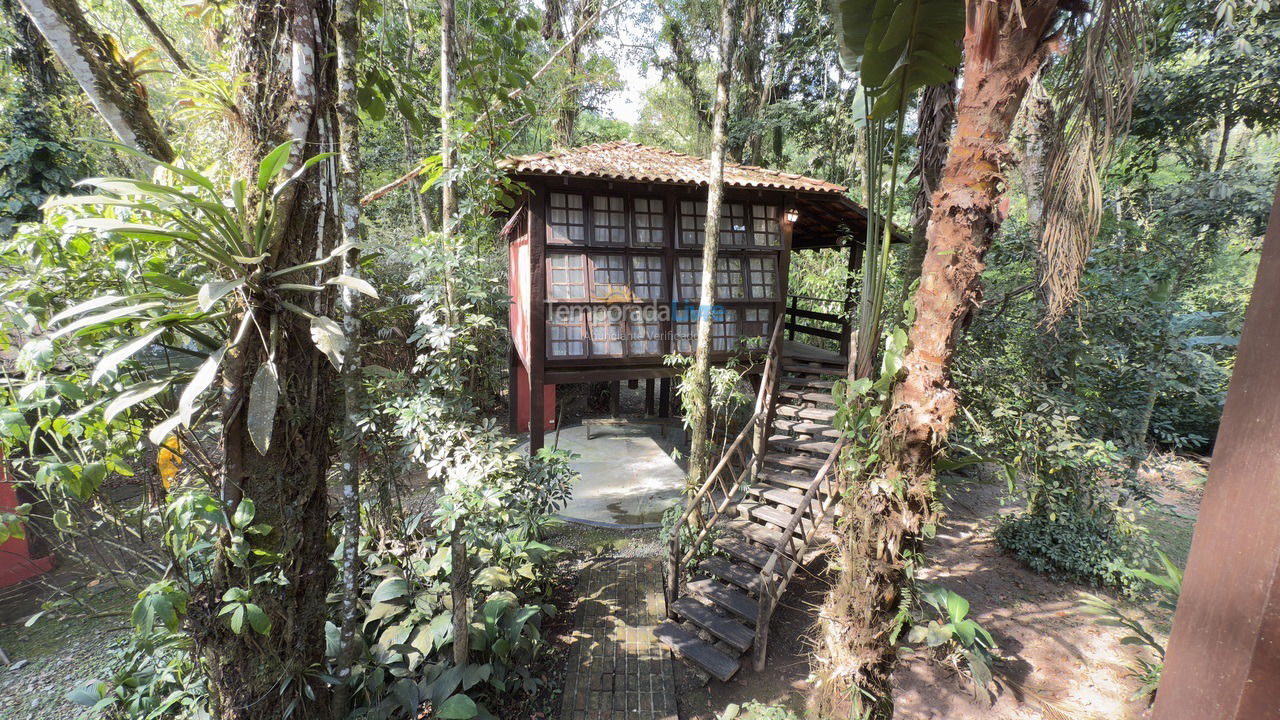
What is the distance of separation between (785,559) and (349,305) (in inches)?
178

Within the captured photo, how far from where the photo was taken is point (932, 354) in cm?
210

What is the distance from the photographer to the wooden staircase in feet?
14.6

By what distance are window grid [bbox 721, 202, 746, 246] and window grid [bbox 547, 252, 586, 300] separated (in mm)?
2263

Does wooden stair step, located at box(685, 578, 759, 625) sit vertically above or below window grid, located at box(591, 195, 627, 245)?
below

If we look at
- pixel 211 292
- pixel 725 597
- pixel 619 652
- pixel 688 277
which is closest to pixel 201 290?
pixel 211 292

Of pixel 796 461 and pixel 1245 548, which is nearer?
pixel 1245 548

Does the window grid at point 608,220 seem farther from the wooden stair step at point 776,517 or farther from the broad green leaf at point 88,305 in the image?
the broad green leaf at point 88,305

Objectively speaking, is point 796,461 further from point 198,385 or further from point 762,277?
point 198,385

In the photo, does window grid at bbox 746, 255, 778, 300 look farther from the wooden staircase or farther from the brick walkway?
the brick walkway

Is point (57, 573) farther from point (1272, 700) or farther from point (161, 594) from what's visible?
point (1272, 700)

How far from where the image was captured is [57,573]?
19.1 ft

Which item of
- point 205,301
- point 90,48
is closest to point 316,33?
point 90,48

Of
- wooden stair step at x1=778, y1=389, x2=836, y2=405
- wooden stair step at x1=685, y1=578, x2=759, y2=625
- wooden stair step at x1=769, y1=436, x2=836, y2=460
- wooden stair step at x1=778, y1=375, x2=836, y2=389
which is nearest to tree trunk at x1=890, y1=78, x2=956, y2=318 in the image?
wooden stair step at x1=769, y1=436, x2=836, y2=460

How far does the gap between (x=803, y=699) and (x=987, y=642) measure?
1.84m
